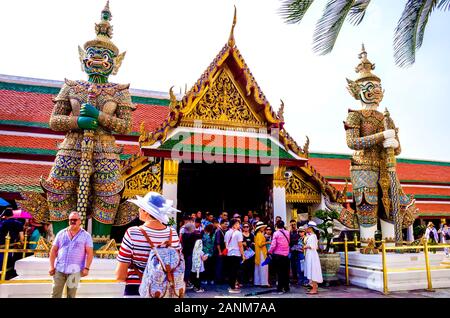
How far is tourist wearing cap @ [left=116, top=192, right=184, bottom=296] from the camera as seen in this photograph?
2.38 meters

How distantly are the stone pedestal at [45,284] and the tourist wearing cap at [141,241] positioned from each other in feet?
8.82

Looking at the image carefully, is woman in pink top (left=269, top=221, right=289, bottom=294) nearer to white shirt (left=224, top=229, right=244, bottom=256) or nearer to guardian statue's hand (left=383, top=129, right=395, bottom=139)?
white shirt (left=224, top=229, right=244, bottom=256)

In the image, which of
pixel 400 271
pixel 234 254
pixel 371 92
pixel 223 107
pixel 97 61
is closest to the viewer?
pixel 97 61

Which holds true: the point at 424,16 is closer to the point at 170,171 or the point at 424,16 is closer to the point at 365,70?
the point at 365,70

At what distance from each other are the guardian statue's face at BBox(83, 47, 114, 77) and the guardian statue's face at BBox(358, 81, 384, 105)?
18.4 feet

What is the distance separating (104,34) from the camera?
20.2 feet

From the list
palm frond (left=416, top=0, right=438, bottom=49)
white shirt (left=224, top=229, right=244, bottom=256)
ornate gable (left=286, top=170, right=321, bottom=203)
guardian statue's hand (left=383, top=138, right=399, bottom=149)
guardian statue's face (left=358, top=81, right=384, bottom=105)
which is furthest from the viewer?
ornate gable (left=286, top=170, right=321, bottom=203)

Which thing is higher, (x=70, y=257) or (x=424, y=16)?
(x=424, y=16)

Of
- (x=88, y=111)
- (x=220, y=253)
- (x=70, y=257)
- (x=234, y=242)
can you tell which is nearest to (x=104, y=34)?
(x=88, y=111)

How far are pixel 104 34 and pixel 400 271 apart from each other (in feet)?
24.1

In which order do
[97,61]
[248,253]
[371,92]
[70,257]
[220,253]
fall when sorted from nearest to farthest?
[70,257] < [97,61] < [220,253] < [248,253] < [371,92]

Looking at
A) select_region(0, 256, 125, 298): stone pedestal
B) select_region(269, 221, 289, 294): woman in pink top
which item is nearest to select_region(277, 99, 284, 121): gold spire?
select_region(269, 221, 289, 294): woman in pink top
